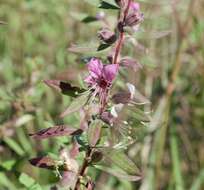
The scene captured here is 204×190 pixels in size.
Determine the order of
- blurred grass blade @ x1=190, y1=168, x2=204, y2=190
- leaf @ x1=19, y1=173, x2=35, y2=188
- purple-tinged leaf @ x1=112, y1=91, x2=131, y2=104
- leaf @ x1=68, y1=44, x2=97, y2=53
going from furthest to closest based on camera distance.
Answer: blurred grass blade @ x1=190, y1=168, x2=204, y2=190
leaf @ x1=19, y1=173, x2=35, y2=188
leaf @ x1=68, y1=44, x2=97, y2=53
purple-tinged leaf @ x1=112, y1=91, x2=131, y2=104

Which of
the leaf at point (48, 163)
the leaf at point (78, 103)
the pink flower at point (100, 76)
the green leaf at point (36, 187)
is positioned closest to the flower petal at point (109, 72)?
the pink flower at point (100, 76)

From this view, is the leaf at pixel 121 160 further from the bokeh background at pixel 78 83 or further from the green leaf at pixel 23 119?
the green leaf at pixel 23 119

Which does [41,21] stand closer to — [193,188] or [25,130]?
[25,130]

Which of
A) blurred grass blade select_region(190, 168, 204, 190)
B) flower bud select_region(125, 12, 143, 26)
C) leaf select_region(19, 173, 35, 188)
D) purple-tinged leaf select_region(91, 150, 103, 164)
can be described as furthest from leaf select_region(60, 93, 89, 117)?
blurred grass blade select_region(190, 168, 204, 190)

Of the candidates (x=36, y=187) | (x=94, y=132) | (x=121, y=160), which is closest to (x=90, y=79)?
(x=94, y=132)

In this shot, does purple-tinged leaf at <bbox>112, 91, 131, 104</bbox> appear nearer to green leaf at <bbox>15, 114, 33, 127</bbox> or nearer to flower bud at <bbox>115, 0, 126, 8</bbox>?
flower bud at <bbox>115, 0, 126, 8</bbox>
